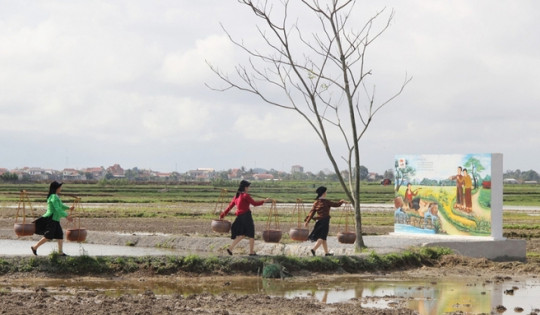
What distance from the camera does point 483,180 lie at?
23969 mm

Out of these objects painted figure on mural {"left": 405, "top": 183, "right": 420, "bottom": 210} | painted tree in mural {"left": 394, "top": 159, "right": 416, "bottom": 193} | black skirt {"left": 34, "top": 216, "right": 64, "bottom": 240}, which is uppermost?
painted tree in mural {"left": 394, "top": 159, "right": 416, "bottom": 193}

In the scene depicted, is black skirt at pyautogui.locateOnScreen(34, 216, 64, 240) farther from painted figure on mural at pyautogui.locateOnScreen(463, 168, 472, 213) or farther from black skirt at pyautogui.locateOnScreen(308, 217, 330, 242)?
painted figure on mural at pyautogui.locateOnScreen(463, 168, 472, 213)

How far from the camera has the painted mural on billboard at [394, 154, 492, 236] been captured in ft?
79.0

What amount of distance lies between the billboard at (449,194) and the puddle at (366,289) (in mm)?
5950

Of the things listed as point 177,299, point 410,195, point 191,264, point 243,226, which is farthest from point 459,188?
point 177,299

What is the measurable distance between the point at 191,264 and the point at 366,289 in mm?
3674

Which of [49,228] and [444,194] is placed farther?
[444,194]

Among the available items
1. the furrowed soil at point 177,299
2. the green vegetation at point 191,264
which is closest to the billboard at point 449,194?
the furrowed soil at point 177,299

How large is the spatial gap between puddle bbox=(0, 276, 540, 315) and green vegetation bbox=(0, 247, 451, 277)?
0.43m

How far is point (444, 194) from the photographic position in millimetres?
25031

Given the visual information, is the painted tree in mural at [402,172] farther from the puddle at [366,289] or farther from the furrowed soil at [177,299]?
the puddle at [366,289]

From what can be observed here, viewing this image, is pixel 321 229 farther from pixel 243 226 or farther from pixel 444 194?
pixel 444 194

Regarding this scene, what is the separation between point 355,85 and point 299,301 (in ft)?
33.0

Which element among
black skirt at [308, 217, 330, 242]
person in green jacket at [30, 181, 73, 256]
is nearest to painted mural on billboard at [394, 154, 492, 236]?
black skirt at [308, 217, 330, 242]
